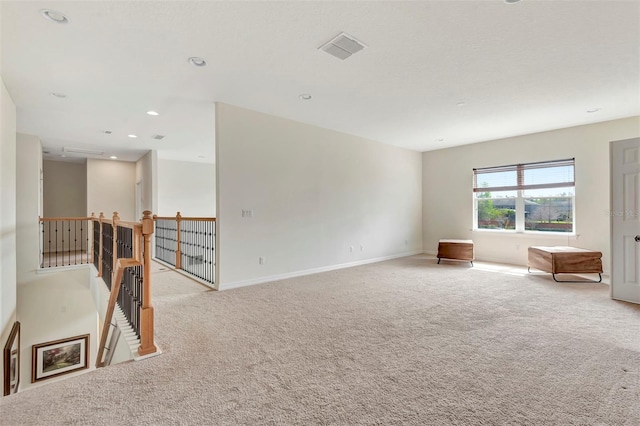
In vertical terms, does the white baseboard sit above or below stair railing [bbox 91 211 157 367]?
below

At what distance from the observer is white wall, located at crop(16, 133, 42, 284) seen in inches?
221

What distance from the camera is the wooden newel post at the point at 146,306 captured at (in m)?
2.39

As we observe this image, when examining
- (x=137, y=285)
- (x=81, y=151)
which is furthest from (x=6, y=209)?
(x=81, y=151)

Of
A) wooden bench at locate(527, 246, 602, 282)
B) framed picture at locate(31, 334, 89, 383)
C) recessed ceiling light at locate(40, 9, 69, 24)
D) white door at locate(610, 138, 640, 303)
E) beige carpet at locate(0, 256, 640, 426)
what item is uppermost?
recessed ceiling light at locate(40, 9, 69, 24)

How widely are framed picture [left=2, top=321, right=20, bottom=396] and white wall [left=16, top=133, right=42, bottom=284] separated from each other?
182cm

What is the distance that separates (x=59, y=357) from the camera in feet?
19.7

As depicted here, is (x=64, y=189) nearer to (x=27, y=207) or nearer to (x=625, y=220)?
(x=27, y=207)

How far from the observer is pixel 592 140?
531 cm

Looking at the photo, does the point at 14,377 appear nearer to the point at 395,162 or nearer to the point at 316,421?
the point at 316,421

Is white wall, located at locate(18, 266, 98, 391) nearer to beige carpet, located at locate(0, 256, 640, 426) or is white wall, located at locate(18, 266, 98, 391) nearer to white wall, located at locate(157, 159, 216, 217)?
white wall, located at locate(157, 159, 216, 217)

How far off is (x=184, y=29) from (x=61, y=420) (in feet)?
9.59

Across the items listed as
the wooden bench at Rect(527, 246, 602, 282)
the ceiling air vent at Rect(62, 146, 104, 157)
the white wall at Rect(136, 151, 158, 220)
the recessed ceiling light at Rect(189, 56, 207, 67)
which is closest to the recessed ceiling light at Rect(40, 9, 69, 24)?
the recessed ceiling light at Rect(189, 56, 207, 67)

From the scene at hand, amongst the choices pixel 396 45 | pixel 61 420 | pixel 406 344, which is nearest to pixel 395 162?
pixel 396 45

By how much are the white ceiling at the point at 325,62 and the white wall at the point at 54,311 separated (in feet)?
10.1
